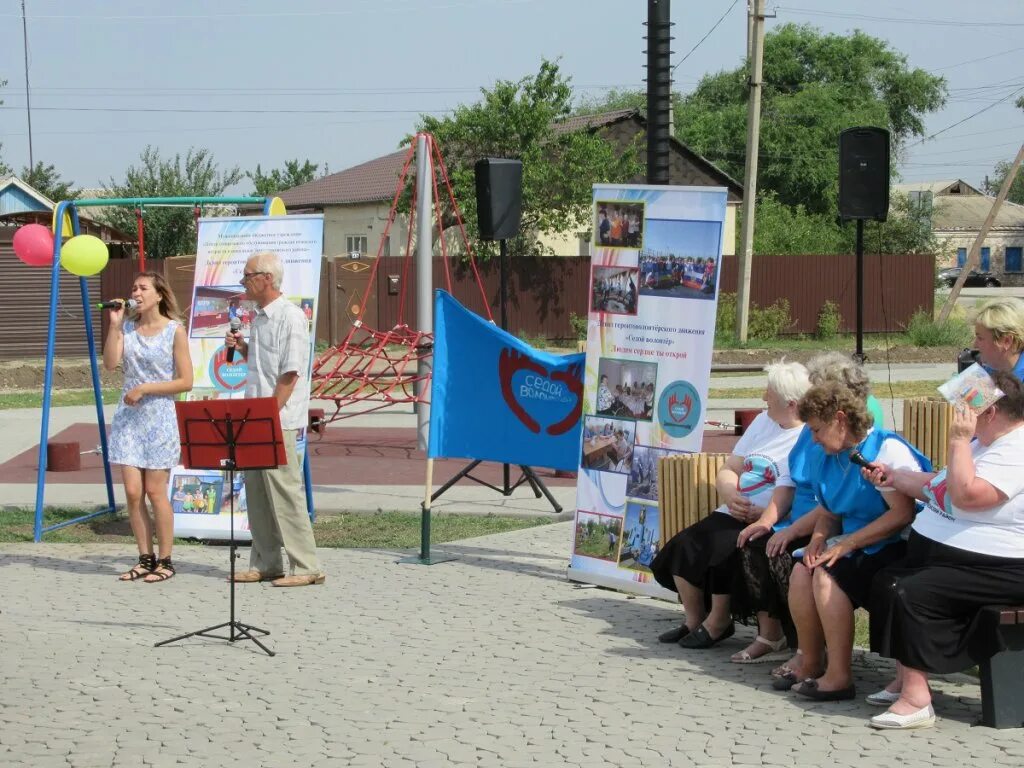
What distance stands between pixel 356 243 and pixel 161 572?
35206 mm

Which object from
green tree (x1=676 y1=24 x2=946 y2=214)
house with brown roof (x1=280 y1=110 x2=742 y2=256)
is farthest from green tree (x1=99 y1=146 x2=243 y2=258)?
green tree (x1=676 y1=24 x2=946 y2=214)

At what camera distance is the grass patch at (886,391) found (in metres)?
20.2

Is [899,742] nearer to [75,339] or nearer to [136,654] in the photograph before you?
[136,654]

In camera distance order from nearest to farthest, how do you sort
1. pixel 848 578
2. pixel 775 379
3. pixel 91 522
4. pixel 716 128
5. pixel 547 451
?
pixel 848 578 < pixel 775 379 < pixel 547 451 < pixel 91 522 < pixel 716 128

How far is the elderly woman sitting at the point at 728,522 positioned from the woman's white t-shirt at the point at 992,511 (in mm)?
1063

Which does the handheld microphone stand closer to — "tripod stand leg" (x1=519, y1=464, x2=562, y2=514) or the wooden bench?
"tripod stand leg" (x1=519, y1=464, x2=562, y2=514)

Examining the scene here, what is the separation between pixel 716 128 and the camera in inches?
2443

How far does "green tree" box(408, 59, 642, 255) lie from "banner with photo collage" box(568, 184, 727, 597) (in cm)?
2445

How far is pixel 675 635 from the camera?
6.93 m

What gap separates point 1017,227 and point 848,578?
309 ft

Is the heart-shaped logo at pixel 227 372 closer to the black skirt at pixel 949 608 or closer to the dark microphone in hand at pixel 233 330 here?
the dark microphone in hand at pixel 233 330

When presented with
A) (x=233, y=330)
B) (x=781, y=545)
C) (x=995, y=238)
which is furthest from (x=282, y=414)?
(x=995, y=238)

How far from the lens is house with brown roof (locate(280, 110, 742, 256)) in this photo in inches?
1583

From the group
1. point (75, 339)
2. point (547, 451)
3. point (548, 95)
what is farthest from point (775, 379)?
point (548, 95)
